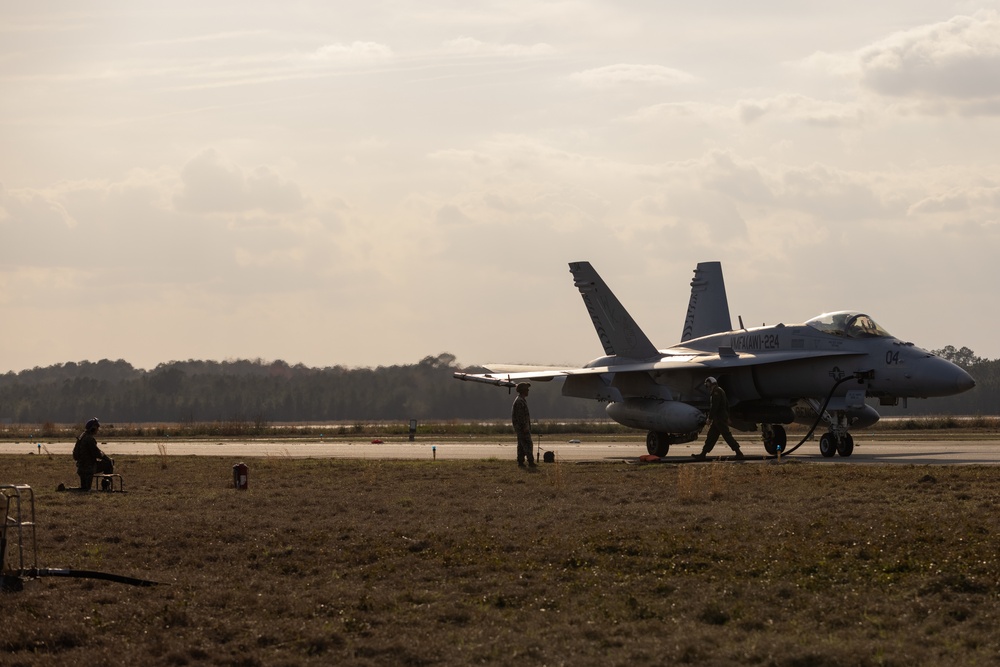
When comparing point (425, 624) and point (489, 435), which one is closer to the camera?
point (425, 624)

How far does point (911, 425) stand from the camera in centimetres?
5075

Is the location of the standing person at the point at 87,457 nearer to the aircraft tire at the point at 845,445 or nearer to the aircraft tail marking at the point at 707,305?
the aircraft tire at the point at 845,445

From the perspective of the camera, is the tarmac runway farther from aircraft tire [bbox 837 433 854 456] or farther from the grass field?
the grass field

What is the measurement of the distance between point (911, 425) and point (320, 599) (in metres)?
44.3

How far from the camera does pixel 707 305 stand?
37.4m

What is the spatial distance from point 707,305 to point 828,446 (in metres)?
10.5

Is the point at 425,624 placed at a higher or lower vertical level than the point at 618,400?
lower

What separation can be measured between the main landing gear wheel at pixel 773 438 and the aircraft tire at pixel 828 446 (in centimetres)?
177

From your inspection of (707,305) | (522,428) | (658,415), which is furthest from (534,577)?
(707,305)

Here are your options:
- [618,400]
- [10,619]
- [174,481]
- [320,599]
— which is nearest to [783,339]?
[618,400]

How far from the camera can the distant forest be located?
8219cm

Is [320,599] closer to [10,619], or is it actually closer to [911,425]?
[10,619]

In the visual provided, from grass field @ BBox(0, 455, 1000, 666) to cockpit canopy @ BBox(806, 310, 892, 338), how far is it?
9393mm

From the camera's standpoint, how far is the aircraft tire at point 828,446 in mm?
27391
